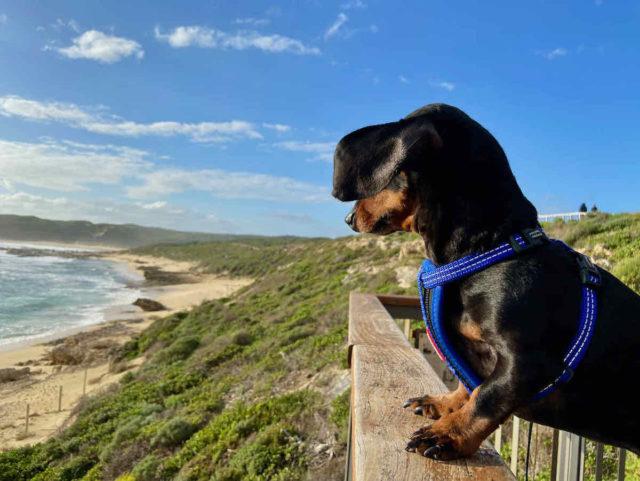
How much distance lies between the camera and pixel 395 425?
1.42 m

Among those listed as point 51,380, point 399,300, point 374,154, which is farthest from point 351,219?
point 51,380

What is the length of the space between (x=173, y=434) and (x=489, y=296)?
310 inches

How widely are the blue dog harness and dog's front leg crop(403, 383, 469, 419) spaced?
107 millimetres

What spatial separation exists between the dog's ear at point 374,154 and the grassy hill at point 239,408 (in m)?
4.11

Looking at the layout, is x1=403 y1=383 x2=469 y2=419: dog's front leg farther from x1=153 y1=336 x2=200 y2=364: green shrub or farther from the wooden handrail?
x1=153 y1=336 x2=200 y2=364: green shrub

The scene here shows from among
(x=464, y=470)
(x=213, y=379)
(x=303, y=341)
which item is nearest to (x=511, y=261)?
(x=464, y=470)

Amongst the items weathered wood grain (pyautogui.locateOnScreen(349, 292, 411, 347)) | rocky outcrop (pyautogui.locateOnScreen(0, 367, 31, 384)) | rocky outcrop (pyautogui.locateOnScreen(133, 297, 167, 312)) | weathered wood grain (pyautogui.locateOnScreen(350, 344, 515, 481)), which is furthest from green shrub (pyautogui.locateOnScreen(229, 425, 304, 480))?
rocky outcrop (pyautogui.locateOnScreen(133, 297, 167, 312))

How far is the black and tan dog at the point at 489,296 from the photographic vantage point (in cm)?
130

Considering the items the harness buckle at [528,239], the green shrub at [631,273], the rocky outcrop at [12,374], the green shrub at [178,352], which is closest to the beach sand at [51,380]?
the rocky outcrop at [12,374]

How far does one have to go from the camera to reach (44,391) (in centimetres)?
1531

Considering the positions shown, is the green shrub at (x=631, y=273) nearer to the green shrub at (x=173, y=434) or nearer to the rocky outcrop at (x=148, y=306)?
the green shrub at (x=173, y=434)

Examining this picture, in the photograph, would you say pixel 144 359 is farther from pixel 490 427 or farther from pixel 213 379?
pixel 490 427

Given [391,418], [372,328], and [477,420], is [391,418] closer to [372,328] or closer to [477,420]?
[477,420]

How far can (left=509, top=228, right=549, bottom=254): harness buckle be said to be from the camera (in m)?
1.41
